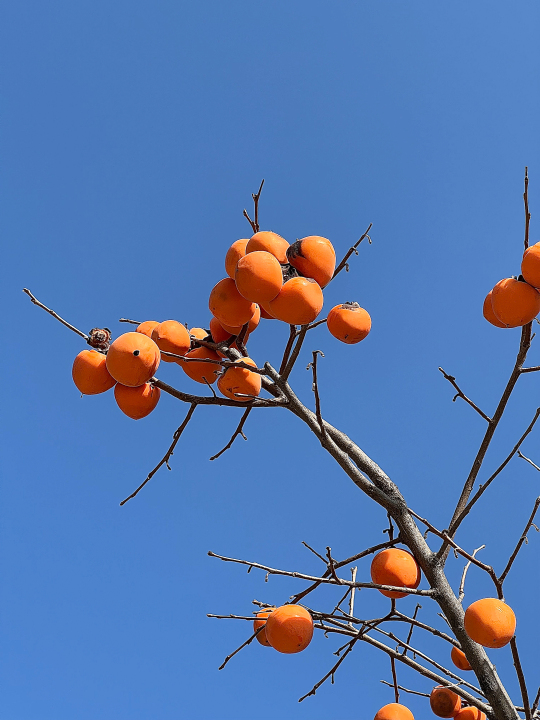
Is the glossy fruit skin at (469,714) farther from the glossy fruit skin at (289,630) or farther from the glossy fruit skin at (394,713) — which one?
the glossy fruit skin at (289,630)

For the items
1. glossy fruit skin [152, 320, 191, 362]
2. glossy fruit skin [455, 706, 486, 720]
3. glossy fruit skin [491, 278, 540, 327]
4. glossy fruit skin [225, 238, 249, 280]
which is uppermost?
glossy fruit skin [225, 238, 249, 280]

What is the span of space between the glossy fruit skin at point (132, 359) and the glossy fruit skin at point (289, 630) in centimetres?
150

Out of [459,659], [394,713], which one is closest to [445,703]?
[459,659]

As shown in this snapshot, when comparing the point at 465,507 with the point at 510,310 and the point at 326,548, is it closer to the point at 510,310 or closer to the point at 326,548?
the point at 326,548

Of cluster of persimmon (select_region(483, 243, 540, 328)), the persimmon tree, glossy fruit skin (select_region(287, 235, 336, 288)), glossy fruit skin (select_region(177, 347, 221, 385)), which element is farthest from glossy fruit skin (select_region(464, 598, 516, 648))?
glossy fruit skin (select_region(177, 347, 221, 385))

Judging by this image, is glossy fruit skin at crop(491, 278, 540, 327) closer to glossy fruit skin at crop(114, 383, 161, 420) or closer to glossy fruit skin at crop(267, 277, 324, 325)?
glossy fruit skin at crop(267, 277, 324, 325)

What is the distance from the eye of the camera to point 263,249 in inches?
117

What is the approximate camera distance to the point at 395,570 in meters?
2.93

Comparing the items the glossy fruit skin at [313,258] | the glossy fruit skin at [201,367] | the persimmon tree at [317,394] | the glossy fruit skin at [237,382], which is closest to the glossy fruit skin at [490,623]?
the persimmon tree at [317,394]

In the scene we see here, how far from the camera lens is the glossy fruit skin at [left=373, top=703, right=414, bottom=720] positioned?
3498mm

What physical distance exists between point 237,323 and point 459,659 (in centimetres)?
297

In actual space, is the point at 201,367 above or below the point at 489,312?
below

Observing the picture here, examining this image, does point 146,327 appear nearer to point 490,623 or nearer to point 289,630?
point 289,630

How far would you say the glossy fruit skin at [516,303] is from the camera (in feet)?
9.64
